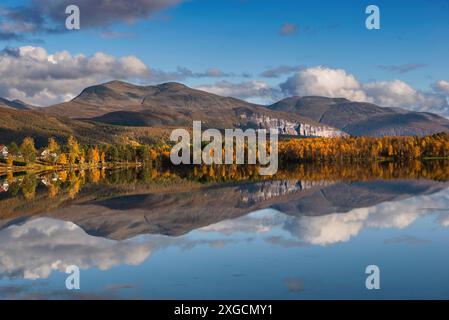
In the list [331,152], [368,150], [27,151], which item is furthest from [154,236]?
[368,150]

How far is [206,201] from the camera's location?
53.9 metres

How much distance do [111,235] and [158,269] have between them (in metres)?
10.8

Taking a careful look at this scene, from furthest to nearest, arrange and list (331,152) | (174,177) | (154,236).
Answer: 1. (331,152)
2. (174,177)
3. (154,236)

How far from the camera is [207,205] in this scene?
164ft

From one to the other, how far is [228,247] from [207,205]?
21.9m

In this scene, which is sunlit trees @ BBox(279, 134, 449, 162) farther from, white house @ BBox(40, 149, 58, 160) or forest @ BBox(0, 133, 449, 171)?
white house @ BBox(40, 149, 58, 160)

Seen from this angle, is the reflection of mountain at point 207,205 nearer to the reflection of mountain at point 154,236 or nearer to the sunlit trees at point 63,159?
the reflection of mountain at point 154,236

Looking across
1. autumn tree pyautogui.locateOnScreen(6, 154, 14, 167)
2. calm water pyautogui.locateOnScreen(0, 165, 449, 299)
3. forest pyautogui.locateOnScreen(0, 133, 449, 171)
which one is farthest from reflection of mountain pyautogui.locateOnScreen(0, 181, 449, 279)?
forest pyautogui.locateOnScreen(0, 133, 449, 171)

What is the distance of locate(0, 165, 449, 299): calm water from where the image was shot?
19750mm

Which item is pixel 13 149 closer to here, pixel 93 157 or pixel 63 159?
pixel 63 159

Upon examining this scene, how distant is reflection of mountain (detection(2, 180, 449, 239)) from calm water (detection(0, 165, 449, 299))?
0.15 meters

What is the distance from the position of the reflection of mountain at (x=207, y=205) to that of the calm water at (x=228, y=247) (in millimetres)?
146

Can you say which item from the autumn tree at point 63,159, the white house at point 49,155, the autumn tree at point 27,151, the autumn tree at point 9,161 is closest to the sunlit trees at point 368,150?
the autumn tree at point 63,159

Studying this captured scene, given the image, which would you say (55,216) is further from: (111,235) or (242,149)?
(242,149)
